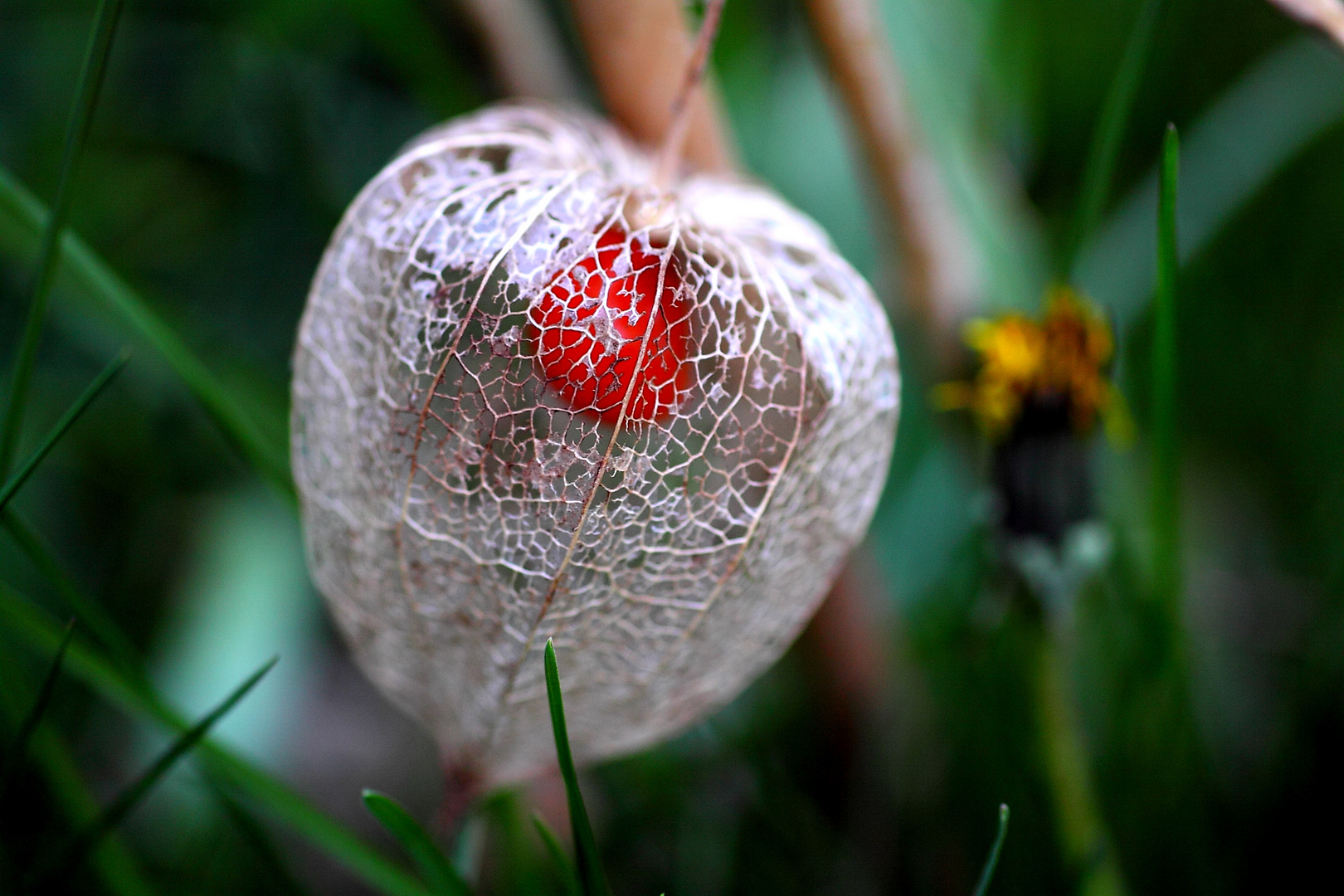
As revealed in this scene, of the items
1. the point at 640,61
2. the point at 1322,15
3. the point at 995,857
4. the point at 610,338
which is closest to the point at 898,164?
the point at 640,61

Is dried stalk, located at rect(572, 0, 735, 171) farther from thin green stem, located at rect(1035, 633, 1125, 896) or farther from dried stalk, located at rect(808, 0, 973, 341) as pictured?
thin green stem, located at rect(1035, 633, 1125, 896)

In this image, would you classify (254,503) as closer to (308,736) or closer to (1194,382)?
(308,736)

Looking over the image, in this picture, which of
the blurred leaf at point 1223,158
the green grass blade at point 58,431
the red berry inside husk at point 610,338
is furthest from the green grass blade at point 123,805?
the blurred leaf at point 1223,158

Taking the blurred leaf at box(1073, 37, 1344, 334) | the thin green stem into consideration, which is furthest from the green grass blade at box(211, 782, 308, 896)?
the blurred leaf at box(1073, 37, 1344, 334)

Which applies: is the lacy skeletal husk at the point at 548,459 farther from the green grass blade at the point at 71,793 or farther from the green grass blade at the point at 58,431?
the green grass blade at the point at 71,793

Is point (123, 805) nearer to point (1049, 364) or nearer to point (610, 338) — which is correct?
point (610, 338)
